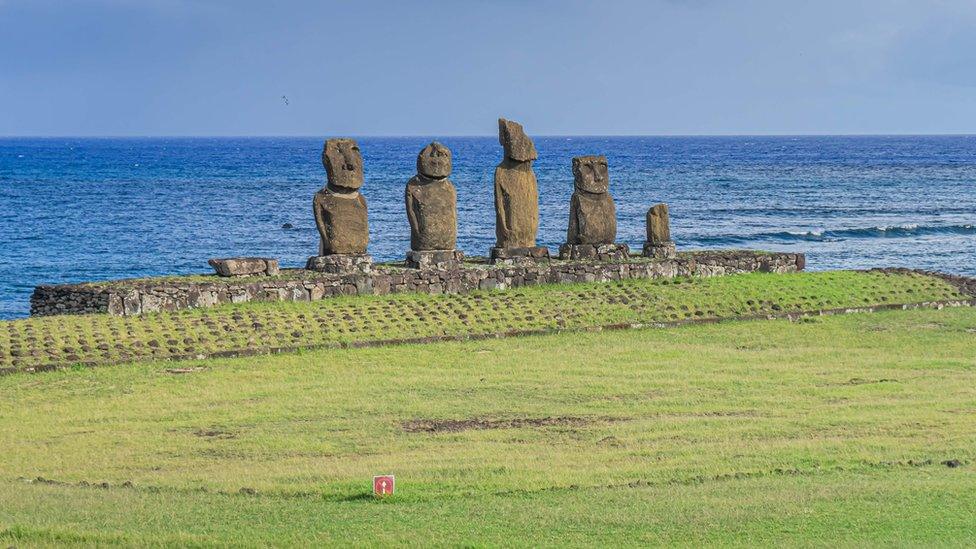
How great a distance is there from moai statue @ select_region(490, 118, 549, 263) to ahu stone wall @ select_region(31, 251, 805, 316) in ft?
1.87

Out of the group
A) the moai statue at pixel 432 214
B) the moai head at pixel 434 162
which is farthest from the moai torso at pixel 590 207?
the moai head at pixel 434 162

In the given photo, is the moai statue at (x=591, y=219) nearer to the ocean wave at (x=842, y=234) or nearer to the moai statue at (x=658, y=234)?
the moai statue at (x=658, y=234)

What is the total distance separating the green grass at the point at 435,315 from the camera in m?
24.8

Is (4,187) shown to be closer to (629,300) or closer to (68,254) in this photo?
(68,254)

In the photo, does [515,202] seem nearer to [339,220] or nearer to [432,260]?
[432,260]

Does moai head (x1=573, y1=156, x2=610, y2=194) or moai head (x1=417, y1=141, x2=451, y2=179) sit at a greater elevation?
moai head (x1=417, y1=141, x2=451, y2=179)

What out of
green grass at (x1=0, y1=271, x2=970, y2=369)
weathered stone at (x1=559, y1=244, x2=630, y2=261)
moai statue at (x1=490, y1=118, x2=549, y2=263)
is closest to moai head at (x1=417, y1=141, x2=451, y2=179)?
moai statue at (x1=490, y1=118, x2=549, y2=263)

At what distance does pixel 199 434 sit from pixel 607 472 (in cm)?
574

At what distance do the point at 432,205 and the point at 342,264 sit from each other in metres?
2.29

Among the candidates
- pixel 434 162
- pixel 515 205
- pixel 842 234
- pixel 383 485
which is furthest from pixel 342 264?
pixel 842 234

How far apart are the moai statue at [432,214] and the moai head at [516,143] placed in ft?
4.53

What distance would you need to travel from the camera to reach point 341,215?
30953 mm

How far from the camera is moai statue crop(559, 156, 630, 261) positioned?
3331 centimetres

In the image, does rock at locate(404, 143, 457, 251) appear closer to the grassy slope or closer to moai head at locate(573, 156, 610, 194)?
moai head at locate(573, 156, 610, 194)
